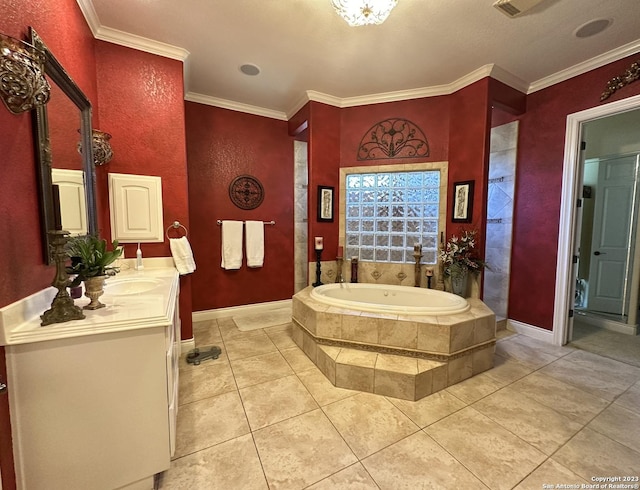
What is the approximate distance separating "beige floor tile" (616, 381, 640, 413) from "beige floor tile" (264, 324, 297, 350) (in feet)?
8.28

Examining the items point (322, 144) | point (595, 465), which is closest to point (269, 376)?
point (595, 465)

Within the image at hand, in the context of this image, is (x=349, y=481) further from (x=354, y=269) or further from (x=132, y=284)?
(x=354, y=269)

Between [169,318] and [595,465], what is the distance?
2.25m

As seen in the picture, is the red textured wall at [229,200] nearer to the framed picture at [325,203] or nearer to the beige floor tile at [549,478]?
the framed picture at [325,203]

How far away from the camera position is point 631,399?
6.03 ft

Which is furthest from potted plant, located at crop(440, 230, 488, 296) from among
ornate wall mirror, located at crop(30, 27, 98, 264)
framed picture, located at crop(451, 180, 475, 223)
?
ornate wall mirror, located at crop(30, 27, 98, 264)

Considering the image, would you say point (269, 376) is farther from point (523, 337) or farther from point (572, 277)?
point (572, 277)

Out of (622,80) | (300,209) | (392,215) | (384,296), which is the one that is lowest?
(384,296)

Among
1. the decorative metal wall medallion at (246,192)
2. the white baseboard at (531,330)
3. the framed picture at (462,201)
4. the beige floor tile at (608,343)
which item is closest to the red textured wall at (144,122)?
the decorative metal wall medallion at (246,192)

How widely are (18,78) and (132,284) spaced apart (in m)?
1.25

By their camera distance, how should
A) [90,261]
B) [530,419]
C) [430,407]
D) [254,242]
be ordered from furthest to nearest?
[254,242] → [430,407] → [530,419] → [90,261]

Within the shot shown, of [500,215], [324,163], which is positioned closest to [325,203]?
[324,163]

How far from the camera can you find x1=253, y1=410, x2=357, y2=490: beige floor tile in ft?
4.19

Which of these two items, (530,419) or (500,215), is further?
(500,215)
